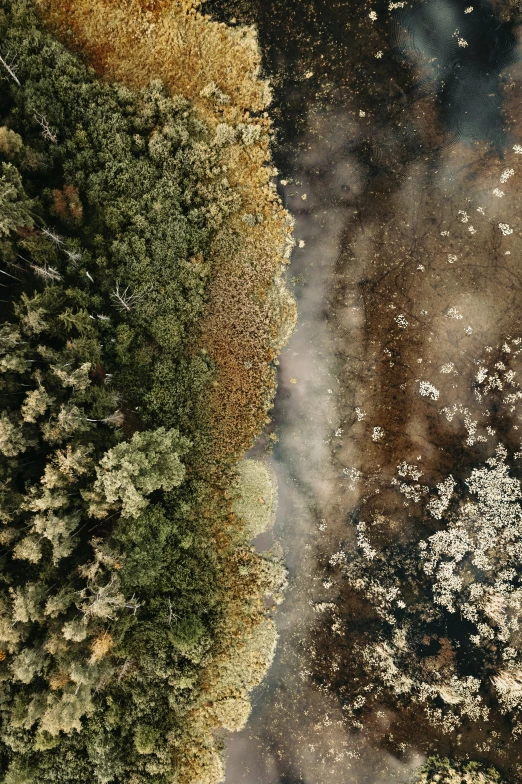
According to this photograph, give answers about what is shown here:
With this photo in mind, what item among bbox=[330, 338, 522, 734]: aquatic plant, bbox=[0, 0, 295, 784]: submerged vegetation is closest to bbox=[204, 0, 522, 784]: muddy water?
bbox=[330, 338, 522, 734]: aquatic plant

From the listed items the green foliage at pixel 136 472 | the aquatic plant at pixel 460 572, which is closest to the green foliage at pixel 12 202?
the green foliage at pixel 136 472

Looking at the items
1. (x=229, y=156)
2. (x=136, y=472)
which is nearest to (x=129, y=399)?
(x=136, y=472)

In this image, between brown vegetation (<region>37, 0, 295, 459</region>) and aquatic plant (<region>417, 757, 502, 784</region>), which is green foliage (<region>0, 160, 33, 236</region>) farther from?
aquatic plant (<region>417, 757, 502, 784</region>)

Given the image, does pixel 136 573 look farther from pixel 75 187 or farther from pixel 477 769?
pixel 477 769

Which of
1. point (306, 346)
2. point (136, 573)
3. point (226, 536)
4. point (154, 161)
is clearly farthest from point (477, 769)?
Result: point (154, 161)

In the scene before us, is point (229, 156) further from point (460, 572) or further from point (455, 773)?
point (455, 773)

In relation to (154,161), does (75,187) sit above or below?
below
